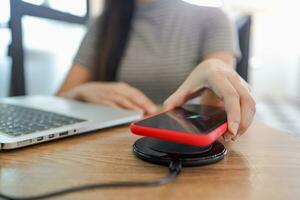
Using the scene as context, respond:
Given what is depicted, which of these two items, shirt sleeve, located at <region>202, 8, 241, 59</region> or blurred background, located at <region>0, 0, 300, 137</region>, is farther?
blurred background, located at <region>0, 0, 300, 137</region>

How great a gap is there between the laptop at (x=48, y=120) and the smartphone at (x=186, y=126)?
12cm

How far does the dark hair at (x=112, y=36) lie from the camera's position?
957mm

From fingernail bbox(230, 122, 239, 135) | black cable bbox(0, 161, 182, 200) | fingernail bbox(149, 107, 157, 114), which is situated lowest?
fingernail bbox(149, 107, 157, 114)

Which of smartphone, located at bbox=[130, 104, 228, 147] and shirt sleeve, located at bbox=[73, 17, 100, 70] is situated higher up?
smartphone, located at bbox=[130, 104, 228, 147]

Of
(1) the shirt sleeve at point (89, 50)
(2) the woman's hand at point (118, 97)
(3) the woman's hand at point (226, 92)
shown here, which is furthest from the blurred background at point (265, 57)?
(3) the woman's hand at point (226, 92)

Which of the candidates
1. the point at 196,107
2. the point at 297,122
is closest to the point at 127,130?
the point at 196,107

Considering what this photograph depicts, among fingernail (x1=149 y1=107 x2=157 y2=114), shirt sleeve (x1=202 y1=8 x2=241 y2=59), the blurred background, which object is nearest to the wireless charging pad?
fingernail (x1=149 y1=107 x2=157 y2=114)

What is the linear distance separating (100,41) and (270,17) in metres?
3.08

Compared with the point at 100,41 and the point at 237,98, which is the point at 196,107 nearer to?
the point at 237,98

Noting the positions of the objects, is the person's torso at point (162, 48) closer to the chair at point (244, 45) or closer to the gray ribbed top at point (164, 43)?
the gray ribbed top at point (164, 43)

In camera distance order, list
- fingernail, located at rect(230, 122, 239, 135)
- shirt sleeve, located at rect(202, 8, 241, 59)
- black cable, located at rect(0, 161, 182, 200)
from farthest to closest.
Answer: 1. shirt sleeve, located at rect(202, 8, 241, 59)
2. fingernail, located at rect(230, 122, 239, 135)
3. black cable, located at rect(0, 161, 182, 200)

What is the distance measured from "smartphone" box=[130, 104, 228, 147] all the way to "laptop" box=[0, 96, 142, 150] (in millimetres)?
120

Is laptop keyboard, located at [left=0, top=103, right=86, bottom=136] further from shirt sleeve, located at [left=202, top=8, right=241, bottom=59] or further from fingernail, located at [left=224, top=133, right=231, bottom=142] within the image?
shirt sleeve, located at [left=202, top=8, right=241, bottom=59]

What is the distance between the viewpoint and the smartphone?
31 centimetres
